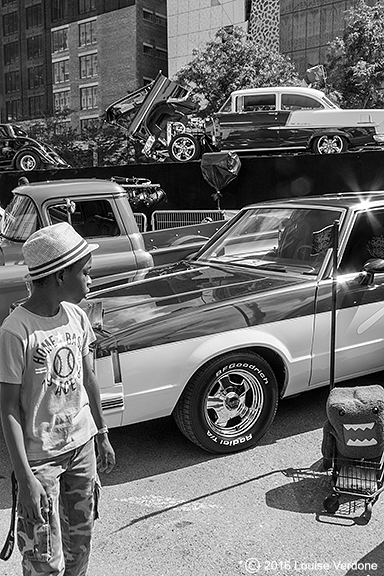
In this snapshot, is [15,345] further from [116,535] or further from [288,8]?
[288,8]

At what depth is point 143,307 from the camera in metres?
4.41

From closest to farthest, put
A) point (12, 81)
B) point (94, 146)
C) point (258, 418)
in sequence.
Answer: point (258, 418)
point (94, 146)
point (12, 81)

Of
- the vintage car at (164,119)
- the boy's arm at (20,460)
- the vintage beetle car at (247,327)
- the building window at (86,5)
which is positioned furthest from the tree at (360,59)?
the building window at (86,5)

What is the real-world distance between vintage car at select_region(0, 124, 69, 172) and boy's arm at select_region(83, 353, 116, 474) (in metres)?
15.3

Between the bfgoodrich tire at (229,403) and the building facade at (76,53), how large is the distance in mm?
60759

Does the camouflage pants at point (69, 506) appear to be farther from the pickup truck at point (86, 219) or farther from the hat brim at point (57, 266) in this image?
the pickup truck at point (86, 219)

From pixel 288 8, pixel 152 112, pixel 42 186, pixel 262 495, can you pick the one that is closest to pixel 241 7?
pixel 288 8

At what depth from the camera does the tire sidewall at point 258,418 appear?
164 inches

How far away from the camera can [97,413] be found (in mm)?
2648

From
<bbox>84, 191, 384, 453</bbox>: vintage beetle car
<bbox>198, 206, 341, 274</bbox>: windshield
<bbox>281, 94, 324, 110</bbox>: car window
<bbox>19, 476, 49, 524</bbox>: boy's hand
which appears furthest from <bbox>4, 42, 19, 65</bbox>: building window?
<bbox>19, 476, 49, 524</bbox>: boy's hand

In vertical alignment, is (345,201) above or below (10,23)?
below

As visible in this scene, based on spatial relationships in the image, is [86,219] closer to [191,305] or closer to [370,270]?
[191,305]

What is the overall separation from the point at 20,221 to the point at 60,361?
438cm

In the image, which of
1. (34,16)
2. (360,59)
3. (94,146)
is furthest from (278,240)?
(34,16)
